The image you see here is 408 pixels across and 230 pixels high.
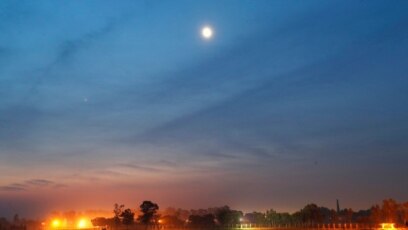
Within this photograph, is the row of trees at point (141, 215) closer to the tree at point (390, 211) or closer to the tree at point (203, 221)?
the tree at point (203, 221)

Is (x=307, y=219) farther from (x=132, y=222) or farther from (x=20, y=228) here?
(x=20, y=228)

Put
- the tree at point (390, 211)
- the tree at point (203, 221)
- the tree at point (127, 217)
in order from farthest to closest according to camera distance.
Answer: the tree at point (203, 221)
the tree at point (127, 217)
the tree at point (390, 211)

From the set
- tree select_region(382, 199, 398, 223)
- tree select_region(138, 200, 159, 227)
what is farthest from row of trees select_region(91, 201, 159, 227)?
tree select_region(382, 199, 398, 223)

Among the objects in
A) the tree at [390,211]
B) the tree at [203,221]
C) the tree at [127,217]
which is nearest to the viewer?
the tree at [390,211]

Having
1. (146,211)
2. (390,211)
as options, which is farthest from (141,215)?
(390,211)

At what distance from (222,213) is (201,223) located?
1414 cm

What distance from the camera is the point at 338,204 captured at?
610ft

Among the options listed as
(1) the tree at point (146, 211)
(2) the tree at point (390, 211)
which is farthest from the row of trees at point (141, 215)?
(2) the tree at point (390, 211)

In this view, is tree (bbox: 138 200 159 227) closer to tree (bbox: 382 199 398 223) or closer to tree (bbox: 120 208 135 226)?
tree (bbox: 120 208 135 226)

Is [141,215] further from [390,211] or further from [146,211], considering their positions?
[390,211]

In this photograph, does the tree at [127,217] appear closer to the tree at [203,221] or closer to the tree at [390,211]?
the tree at [203,221]

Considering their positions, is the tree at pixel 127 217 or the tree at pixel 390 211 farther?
the tree at pixel 127 217

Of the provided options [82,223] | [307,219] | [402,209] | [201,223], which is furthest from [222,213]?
[402,209]

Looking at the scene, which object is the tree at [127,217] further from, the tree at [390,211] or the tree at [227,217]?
the tree at [390,211]
